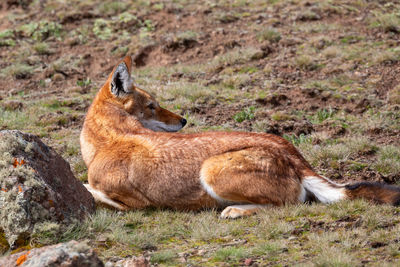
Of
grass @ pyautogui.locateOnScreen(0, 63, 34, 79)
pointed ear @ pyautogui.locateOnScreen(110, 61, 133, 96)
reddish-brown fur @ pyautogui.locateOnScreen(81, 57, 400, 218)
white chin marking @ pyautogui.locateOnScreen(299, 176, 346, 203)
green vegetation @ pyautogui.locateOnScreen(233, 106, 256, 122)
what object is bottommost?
green vegetation @ pyautogui.locateOnScreen(233, 106, 256, 122)

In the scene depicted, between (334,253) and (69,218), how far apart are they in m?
2.53

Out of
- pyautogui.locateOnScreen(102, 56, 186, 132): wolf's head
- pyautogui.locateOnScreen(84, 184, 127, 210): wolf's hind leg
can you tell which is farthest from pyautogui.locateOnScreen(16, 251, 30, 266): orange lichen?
pyautogui.locateOnScreen(102, 56, 186, 132): wolf's head

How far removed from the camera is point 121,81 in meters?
6.87

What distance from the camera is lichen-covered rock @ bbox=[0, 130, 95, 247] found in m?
4.51

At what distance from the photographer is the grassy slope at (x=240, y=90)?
15.4ft

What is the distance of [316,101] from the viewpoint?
395 inches

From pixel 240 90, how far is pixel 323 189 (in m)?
5.57

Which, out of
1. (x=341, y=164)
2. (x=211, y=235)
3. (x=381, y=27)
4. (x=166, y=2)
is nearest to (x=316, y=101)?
(x=341, y=164)

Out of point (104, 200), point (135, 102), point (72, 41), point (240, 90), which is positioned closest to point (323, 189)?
point (104, 200)

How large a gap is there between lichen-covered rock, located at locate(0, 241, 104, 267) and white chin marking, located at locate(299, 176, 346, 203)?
2.83 meters

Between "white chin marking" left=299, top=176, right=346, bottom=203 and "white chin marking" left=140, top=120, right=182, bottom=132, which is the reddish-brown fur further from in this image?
"white chin marking" left=140, top=120, right=182, bottom=132

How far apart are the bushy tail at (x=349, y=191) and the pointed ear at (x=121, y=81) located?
2826 mm

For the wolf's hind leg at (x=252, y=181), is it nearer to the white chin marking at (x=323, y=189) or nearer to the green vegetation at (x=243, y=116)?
the white chin marking at (x=323, y=189)

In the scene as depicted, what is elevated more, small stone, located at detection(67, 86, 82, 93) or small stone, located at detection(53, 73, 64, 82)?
small stone, located at detection(53, 73, 64, 82)
